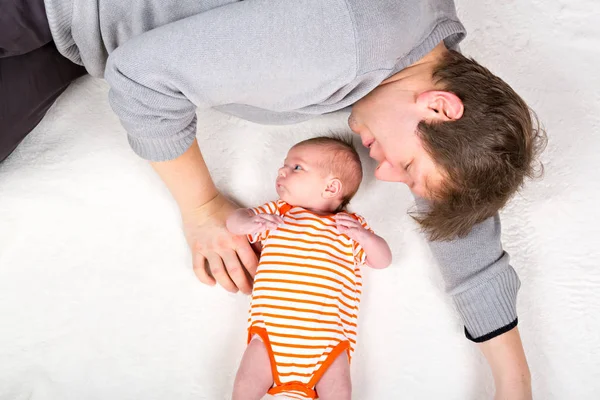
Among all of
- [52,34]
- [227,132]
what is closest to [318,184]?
[227,132]

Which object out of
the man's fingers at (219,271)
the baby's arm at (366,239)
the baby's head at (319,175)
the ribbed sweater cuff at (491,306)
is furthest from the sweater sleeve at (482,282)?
the man's fingers at (219,271)

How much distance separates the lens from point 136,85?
1.02 meters

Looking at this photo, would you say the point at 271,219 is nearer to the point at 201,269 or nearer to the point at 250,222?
the point at 250,222

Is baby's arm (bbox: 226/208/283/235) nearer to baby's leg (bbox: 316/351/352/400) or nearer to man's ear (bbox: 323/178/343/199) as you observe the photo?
man's ear (bbox: 323/178/343/199)

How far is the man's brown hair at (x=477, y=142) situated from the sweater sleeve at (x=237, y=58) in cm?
19

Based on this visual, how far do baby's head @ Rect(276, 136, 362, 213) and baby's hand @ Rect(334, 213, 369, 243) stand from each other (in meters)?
0.05

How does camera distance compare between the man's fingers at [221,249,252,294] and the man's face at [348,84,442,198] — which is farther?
the man's fingers at [221,249,252,294]

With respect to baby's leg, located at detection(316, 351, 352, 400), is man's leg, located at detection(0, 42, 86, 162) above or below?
above

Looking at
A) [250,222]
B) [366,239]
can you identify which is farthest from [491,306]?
[250,222]

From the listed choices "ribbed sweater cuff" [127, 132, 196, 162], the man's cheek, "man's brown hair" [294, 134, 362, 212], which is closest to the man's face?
the man's cheek

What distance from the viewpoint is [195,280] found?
129cm

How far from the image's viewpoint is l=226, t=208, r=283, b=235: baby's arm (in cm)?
121

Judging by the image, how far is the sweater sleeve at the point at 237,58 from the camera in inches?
38.2

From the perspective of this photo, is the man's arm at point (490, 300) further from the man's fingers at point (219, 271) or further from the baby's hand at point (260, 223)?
the man's fingers at point (219, 271)
